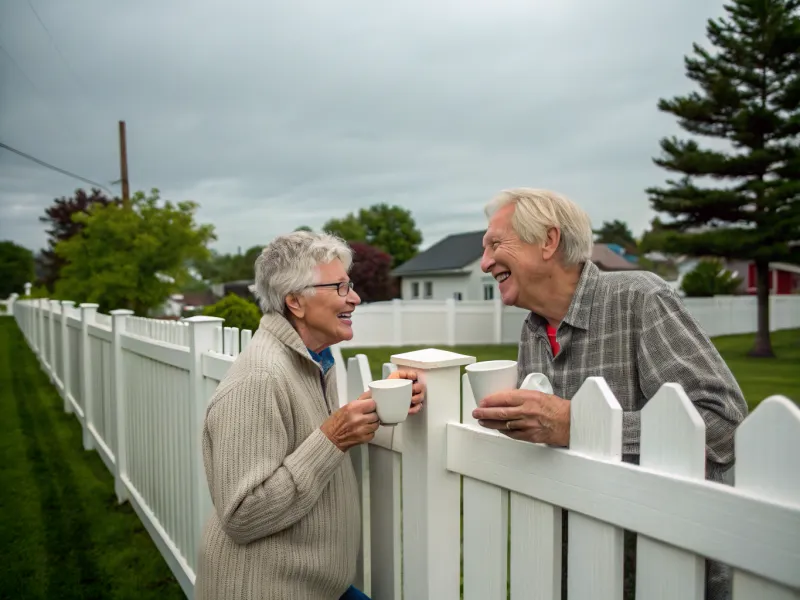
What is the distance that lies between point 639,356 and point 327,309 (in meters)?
0.91

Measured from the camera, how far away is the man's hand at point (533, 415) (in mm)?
1271

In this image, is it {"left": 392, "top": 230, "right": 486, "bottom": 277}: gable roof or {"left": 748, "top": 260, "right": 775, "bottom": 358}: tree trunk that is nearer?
{"left": 748, "top": 260, "right": 775, "bottom": 358}: tree trunk

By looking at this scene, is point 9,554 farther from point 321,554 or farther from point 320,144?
point 320,144

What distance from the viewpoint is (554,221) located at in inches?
73.1

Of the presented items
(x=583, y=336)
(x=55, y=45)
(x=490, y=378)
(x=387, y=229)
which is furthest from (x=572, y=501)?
(x=387, y=229)

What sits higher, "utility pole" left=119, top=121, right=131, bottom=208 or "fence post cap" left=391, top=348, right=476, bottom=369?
"utility pole" left=119, top=121, right=131, bottom=208

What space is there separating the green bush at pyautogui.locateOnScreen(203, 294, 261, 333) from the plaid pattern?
312cm

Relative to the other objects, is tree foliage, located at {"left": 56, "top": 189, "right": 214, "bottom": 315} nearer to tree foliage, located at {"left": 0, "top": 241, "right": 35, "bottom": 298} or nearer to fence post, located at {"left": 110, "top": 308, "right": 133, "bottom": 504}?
fence post, located at {"left": 110, "top": 308, "right": 133, "bottom": 504}

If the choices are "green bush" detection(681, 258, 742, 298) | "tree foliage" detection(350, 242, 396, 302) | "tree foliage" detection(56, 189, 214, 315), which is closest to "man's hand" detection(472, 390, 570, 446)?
"tree foliage" detection(56, 189, 214, 315)

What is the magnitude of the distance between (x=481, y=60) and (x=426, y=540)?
33.8 m

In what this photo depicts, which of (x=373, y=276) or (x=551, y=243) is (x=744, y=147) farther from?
(x=373, y=276)

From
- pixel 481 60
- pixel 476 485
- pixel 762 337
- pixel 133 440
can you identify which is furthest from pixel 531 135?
pixel 476 485

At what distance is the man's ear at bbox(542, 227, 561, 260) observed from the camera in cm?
187

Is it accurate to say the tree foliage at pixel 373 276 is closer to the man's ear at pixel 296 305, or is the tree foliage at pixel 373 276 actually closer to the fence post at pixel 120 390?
the fence post at pixel 120 390
